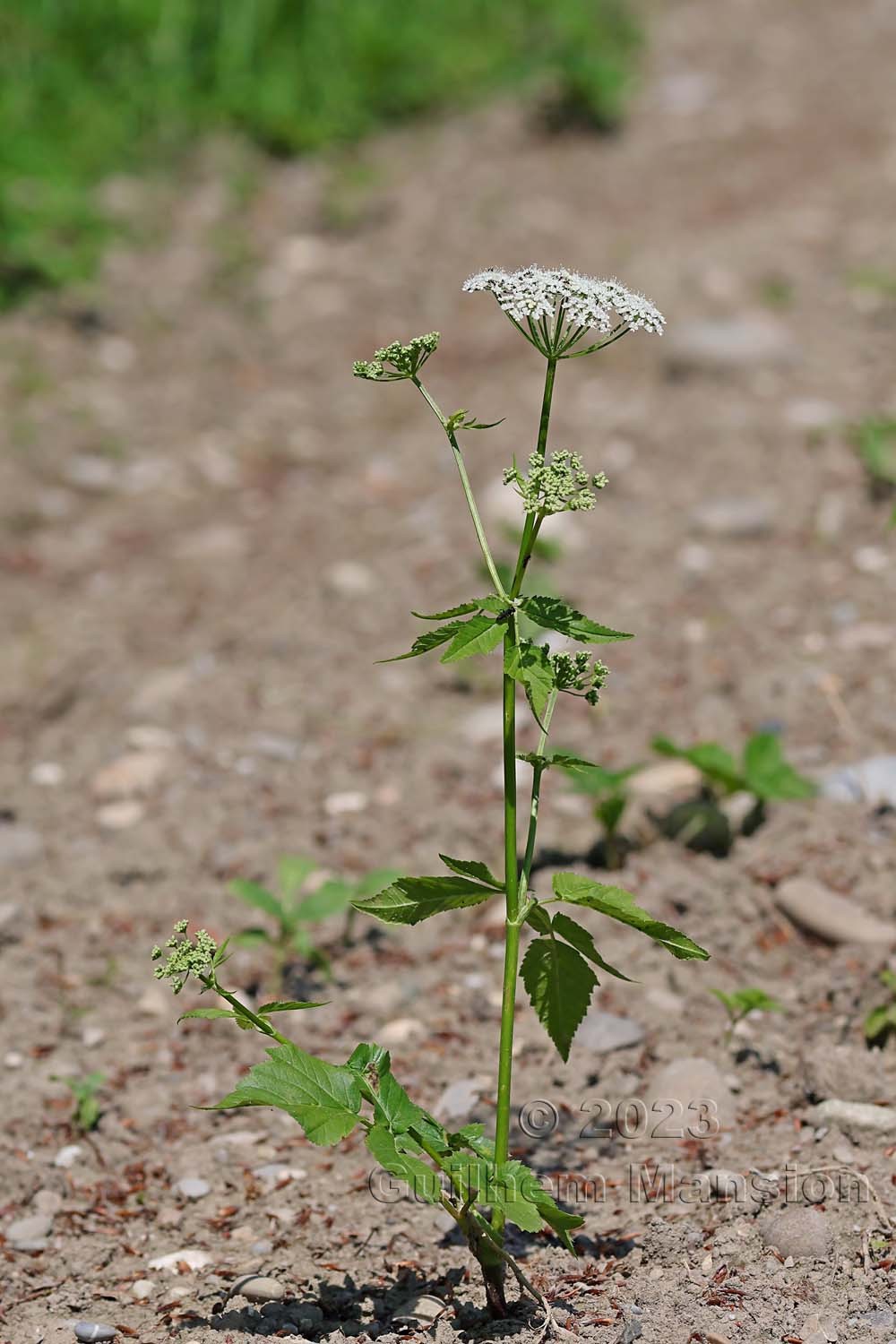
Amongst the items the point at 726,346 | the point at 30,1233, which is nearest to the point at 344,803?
the point at 30,1233

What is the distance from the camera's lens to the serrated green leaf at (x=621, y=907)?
6.14 ft

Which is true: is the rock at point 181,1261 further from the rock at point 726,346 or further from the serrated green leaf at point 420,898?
the rock at point 726,346

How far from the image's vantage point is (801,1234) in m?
2.16

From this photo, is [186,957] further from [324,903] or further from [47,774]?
[47,774]

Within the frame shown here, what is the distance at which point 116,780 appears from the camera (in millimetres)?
3840

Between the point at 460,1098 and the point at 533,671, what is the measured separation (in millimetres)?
1170

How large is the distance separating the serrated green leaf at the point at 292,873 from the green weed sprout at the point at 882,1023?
4.16 feet

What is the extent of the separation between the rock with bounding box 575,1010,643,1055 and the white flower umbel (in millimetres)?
1479

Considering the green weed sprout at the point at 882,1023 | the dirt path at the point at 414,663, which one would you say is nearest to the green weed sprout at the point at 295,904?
the dirt path at the point at 414,663

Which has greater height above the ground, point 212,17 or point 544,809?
point 212,17

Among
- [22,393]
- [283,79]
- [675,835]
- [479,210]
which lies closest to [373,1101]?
[675,835]

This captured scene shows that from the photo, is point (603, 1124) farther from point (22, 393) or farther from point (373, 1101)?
point (22, 393)

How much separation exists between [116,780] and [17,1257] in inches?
66.2

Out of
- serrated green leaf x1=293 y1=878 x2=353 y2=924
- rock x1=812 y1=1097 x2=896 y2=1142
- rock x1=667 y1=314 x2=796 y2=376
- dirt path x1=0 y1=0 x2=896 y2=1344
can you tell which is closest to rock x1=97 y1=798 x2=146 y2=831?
dirt path x1=0 y1=0 x2=896 y2=1344
